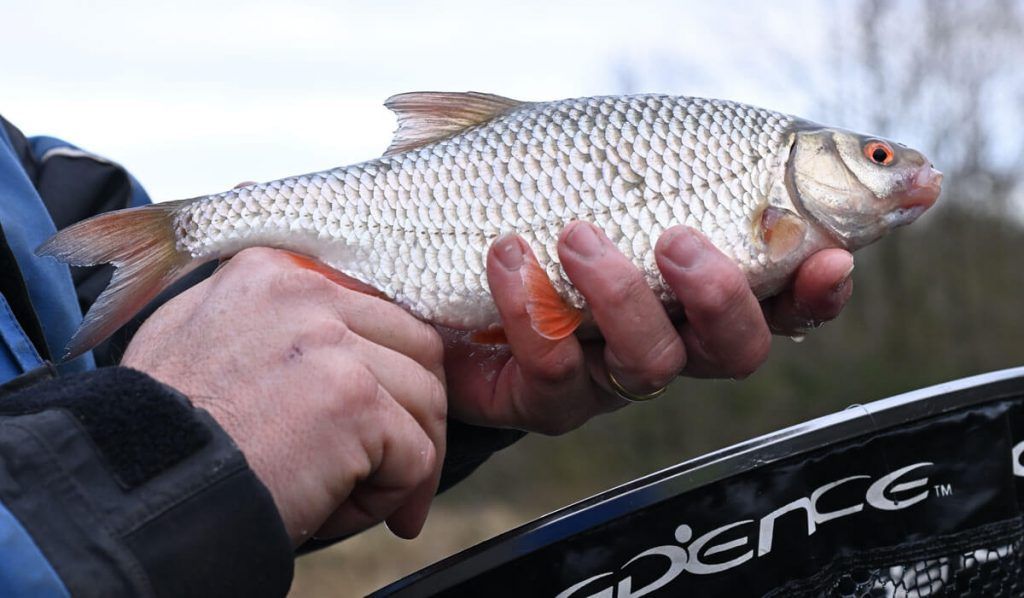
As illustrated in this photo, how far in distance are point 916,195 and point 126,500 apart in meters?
1.70

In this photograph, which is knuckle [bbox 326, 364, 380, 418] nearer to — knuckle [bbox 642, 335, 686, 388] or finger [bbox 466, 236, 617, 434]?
finger [bbox 466, 236, 617, 434]

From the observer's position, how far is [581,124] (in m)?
2.06

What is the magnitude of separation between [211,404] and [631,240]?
910 mm

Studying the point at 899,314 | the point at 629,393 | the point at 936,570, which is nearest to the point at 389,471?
the point at 629,393

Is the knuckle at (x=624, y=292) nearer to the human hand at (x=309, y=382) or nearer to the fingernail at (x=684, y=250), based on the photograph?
the fingernail at (x=684, y=250)

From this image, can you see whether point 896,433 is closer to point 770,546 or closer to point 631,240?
point 770,546

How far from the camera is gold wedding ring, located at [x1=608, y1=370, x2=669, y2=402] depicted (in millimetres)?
2133

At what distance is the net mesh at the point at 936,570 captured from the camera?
6.37 feet

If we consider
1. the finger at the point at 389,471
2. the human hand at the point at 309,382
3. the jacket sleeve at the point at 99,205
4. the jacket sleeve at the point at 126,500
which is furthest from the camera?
the jacket sleeve at the point at 99,205

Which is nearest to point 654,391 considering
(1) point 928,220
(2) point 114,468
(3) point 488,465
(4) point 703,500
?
(4) point 703,500

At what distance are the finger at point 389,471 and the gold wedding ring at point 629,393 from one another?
0.52m

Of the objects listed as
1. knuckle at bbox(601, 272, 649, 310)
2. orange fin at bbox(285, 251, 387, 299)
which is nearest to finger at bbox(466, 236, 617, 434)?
knuckle at bbox(601, 272, 649, 310)

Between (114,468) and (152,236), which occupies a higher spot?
(152,236)

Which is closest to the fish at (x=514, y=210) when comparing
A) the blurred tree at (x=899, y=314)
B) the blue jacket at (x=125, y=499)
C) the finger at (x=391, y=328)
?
the finger at (x=391, y=328)
